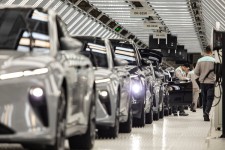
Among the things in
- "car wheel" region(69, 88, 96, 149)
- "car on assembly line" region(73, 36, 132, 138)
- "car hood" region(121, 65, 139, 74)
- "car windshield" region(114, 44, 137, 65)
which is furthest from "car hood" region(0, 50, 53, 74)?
"car windshield" region(114, 44, 137, 65)

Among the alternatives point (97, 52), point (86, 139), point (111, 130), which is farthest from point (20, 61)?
point (97, 52)

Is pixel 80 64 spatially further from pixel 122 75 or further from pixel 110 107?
pixel 122 75

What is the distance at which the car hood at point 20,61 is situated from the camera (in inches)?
324

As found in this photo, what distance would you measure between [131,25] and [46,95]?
40271 millimetres

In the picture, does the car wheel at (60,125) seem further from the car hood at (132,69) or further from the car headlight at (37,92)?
the car hood at (132,69)

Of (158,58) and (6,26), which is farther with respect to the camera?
(158,58)

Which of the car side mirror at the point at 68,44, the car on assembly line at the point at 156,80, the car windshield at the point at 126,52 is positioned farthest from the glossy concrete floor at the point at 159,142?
the car on assembly line at the point at 156,80

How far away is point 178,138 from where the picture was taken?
14312mm

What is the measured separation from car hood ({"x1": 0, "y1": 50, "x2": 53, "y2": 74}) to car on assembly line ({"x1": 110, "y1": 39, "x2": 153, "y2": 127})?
25.8 feet

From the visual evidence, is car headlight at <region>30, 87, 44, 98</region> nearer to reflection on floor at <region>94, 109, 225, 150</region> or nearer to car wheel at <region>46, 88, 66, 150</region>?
car wheel at <region>46, 88, 66, 150</region>

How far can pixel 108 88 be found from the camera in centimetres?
1257

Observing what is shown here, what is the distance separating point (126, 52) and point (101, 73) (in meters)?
4.68

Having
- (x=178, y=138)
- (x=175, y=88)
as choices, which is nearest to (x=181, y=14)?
(x=175, y=88)

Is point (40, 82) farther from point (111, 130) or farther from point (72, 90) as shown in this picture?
point (111, 130)
